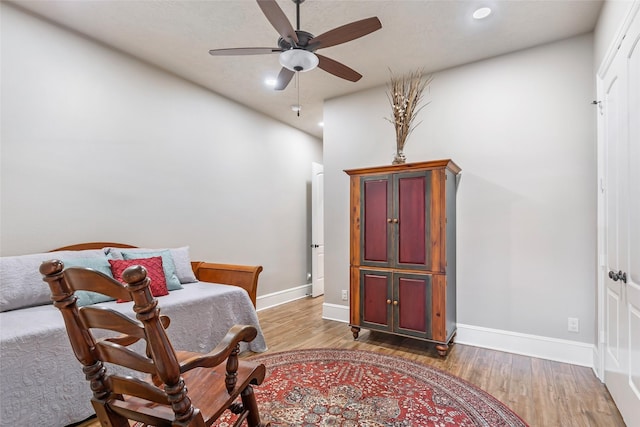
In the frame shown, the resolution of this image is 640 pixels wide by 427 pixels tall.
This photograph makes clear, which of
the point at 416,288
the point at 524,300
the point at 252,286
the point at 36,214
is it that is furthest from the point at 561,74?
the point at 36,214

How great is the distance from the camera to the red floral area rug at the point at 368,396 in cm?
200

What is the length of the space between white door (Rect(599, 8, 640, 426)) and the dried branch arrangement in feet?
5.05

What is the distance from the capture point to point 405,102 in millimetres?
3473

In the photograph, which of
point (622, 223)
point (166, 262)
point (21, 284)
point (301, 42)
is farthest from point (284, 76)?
point (622, 223)

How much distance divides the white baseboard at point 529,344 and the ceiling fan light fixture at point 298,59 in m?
2.84

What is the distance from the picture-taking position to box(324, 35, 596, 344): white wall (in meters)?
2.88

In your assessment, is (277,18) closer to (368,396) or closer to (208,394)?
(208,394)

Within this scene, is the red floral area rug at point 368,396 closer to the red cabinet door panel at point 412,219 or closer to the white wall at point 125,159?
the red cabinet door panel at point 412,219

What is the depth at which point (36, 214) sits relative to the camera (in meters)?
2.61

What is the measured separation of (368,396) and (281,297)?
2.86 m

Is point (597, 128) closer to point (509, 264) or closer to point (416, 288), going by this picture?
point (509, 264)

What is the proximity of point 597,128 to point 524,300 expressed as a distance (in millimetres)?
1588

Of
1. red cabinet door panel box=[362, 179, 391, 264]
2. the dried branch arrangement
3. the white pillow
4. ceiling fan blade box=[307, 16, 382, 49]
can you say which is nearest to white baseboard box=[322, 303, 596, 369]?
red cabinet door panel box=[362, 179, 391, 264]

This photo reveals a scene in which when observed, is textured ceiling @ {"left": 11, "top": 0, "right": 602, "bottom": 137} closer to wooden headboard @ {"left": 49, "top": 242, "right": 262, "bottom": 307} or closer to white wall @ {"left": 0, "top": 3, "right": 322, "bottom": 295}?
white wall @ {"left": 0, "top": 3, "right": 322, "bottom": 295}
